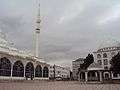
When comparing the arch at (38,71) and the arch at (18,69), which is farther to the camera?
the arch at (38,71)

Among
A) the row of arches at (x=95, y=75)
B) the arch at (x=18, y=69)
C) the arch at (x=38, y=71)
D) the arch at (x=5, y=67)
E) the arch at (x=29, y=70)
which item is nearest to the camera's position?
the arch at (x=5, y=67)

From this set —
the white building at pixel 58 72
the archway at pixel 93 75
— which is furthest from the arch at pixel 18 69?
the white building at pixel 58 72

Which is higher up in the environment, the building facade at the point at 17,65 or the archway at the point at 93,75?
the building facade at the point at 17,65

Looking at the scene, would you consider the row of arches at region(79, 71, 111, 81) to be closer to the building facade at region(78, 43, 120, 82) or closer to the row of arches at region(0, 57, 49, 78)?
the building facade at region(78, 43, 120, 82)

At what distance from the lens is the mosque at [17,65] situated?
206ft

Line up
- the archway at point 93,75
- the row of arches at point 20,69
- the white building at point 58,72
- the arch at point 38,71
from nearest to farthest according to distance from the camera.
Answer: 1. the row of arches at point 20,69
2. the arch at point 38,71
3. the archway at point 93,75
4. the white building at point 58,72

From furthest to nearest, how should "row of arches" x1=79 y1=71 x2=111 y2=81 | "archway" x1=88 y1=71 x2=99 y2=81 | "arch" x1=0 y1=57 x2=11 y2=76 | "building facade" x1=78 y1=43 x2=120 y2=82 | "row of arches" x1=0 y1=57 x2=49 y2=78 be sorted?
"archway" x1=88 y1=71 x2=99 y2=81
"row of arches" x1=79 y1=71 x2=111 y2=81
"building facade" x1=78 y1=43 x2=120 y2=82
"row of arches" x1=0 y1=57 x2=49 y2=78
"arch" x1=0 y1=57 x2=11 y2=76

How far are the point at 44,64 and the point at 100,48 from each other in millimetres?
27347

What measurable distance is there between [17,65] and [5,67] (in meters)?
7.26

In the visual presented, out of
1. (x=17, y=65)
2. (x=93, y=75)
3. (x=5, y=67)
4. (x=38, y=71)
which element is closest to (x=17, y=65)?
(x=17, y=65)

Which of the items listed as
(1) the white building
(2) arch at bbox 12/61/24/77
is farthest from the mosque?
(1) the white building

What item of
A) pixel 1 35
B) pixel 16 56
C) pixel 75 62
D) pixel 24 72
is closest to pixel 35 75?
pixel 24 72

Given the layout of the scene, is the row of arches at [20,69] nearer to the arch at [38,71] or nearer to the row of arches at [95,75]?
the arch at [38,71]

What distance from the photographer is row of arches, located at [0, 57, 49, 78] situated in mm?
61928
